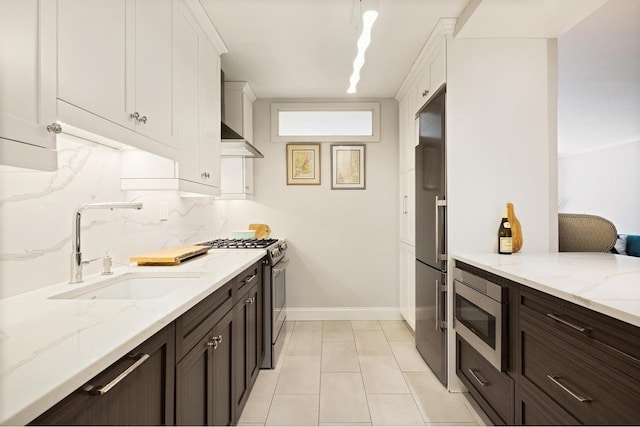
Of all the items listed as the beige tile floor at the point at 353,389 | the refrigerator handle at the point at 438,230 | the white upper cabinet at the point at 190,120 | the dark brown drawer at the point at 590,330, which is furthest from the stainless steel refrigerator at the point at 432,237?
the white upper cabinet at the point at 190,120

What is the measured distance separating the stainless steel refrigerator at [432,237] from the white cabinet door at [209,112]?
5.50 feet

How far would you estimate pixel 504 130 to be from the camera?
7.70ft

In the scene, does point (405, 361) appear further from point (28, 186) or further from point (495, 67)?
point (28, 186)

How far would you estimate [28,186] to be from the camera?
1.25m

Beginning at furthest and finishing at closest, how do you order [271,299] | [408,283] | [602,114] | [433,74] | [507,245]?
[602,114] → [408,283] → [271,299] → [433,74] → [507,245]

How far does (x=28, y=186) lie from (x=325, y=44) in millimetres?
2205

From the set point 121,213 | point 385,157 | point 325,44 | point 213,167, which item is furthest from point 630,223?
point 121,213

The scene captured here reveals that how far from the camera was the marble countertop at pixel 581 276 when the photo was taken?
106 centimetres

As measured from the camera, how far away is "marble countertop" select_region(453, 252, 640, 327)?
3.47 feet

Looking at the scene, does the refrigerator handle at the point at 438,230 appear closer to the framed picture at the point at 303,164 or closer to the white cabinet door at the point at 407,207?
the white cabinet door at the point at 407,207

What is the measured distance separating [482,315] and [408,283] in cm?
164

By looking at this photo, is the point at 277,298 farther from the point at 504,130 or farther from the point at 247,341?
the point at 504,130

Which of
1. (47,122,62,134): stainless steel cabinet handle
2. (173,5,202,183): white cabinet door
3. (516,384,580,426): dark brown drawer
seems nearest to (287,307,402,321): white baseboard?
(173,5,202,183): white cabinet door

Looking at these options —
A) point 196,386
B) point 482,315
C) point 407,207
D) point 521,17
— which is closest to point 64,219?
point 196,386
